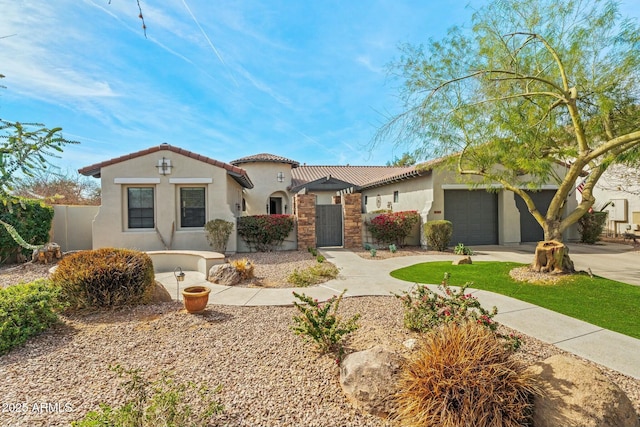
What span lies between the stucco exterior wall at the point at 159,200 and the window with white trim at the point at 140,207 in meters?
0.18

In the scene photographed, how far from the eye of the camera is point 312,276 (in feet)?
24.9

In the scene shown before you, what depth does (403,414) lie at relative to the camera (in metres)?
2.51

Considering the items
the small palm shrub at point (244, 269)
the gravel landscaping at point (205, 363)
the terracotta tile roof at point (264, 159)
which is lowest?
the gravel landscaping at point (205, 363)

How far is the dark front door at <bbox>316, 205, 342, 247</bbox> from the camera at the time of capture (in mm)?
13453

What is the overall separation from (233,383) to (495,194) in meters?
14.8

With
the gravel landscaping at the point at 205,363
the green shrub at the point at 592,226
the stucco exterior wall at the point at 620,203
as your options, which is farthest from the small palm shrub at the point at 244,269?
the stucco exterior wall at the point at 620,203

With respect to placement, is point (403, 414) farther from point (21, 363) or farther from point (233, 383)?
point (21, 363)

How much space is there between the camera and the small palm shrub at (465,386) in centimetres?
237

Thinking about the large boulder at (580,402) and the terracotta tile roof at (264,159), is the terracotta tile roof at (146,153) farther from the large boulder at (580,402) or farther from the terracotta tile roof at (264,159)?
the large boulder at (580,402)

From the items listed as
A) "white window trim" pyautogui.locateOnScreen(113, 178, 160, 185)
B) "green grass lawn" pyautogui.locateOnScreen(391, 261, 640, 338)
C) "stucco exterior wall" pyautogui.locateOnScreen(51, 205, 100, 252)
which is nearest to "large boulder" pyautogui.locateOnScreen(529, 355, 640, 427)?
"green grass lawn" pyautogui.locateOnScreen(391, 261, 640, 338)

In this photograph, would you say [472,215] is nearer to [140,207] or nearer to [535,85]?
[535,85]

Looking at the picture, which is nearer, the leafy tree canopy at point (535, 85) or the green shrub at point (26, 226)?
the leafy tree canopy at point (535, 85)

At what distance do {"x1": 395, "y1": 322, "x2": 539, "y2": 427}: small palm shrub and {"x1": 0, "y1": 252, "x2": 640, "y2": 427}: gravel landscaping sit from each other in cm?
35

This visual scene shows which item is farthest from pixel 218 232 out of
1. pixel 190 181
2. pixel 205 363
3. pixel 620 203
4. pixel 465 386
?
pixel 620 203
